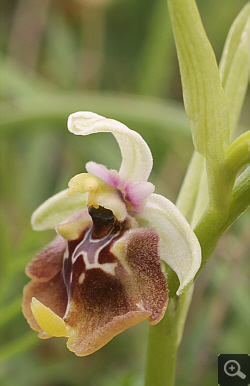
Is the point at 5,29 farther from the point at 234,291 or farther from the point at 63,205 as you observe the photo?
the point at 63,205

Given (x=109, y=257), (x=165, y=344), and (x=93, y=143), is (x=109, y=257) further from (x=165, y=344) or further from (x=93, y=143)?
(x=93, y=143)

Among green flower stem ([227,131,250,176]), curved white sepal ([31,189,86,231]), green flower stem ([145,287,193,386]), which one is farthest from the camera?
→ curved white sepal ([31,189,86,231])

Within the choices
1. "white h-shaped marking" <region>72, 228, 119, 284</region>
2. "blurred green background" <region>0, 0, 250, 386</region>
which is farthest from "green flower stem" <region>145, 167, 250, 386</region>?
"blurred green background" <region>0, 0, 250, 386</region>

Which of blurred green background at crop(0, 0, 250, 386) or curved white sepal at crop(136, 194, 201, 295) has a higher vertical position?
curved white sepal at crop(136, 194, 201, 295)

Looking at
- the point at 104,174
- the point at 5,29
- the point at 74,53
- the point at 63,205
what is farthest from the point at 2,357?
the point at 5,29

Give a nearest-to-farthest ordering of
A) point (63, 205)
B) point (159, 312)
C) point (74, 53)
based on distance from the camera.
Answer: point (159, 312) → point (63, 205) → point (74, 53)

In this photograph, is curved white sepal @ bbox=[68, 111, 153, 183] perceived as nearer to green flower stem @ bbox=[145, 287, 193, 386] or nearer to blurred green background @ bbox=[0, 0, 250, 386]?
green flower stem @ bbox=[145, 287, 193, 386]
